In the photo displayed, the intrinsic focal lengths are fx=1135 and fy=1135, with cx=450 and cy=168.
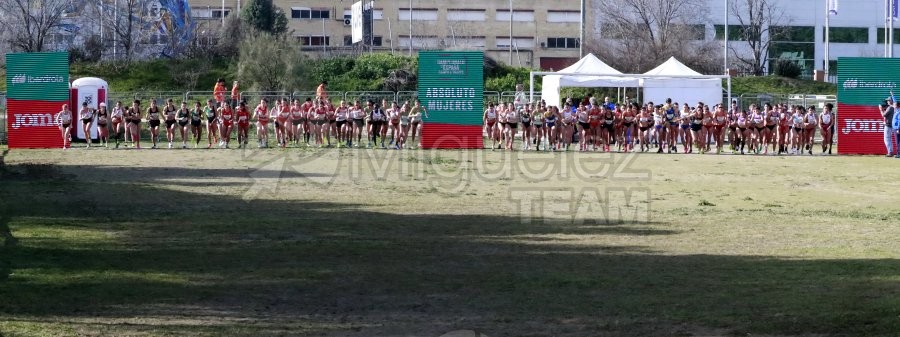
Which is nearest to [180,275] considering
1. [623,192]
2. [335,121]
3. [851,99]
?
[623,192]

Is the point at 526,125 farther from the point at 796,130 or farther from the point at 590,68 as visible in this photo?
the point at 796,130

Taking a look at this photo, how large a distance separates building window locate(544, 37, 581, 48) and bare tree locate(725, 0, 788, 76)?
13130 millimetres

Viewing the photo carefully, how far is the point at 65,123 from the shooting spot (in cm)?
3459

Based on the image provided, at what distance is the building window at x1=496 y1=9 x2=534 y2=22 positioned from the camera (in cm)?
8544

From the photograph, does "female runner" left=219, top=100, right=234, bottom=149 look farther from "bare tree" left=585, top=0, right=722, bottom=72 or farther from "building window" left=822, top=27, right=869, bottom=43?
"building window" left=822, top=27, right=869, bottom=43

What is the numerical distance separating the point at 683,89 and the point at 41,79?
866 inches

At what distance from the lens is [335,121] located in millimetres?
36719

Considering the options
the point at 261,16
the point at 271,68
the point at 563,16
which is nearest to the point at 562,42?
the point at 563,16

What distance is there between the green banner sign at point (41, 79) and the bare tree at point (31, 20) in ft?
84.7

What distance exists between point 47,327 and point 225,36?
5891 cm

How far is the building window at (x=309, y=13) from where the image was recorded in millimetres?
84250

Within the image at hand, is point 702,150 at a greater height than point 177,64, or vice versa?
point 177,64

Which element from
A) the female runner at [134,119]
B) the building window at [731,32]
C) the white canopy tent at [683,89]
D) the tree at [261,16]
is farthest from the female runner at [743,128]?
the building window at [731,32]

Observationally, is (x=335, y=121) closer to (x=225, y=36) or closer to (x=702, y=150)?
(x=702, y=150)
